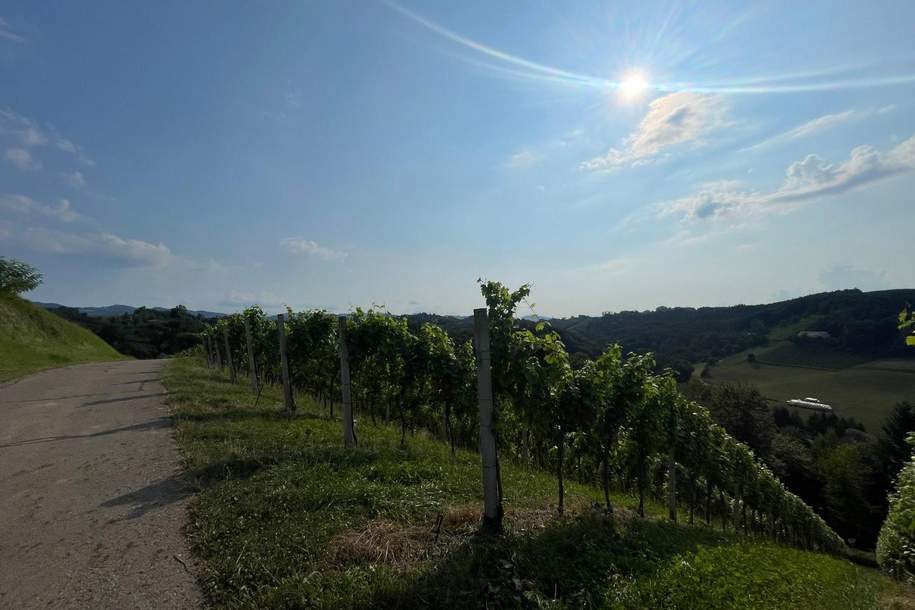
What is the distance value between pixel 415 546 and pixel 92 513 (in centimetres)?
448

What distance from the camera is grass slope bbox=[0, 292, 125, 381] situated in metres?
27.2

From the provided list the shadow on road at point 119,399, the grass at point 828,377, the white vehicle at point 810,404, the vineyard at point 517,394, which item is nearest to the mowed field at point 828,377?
the grass at point 828,377

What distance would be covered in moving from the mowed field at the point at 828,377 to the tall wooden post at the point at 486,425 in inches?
3732

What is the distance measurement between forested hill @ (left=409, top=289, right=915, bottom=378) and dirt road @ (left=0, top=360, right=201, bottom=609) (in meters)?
74.1

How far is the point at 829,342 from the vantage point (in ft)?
364

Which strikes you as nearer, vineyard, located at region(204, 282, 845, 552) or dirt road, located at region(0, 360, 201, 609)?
dirt road, located at region(0, 360, 201, 609)

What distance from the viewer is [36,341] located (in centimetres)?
3497

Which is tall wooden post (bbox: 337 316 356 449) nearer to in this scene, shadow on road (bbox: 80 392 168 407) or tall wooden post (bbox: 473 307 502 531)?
tall wooden post (bbox: 473 307 502 531)

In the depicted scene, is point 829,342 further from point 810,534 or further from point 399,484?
point 399,484

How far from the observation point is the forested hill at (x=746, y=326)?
346 feet

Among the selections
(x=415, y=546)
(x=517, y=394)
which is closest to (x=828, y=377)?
(x=517, y=394)

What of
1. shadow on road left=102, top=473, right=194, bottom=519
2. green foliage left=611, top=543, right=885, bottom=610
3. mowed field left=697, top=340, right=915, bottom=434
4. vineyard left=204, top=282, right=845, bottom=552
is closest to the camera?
green foliage left=611, top=543, right=885, bottom=610

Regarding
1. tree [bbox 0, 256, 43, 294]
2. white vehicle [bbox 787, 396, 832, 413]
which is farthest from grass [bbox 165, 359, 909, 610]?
white vehicle [bbox 787, 396, 832, 413]

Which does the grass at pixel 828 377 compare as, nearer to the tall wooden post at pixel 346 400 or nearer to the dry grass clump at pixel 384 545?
the tall wooden post at pixel 346 400
